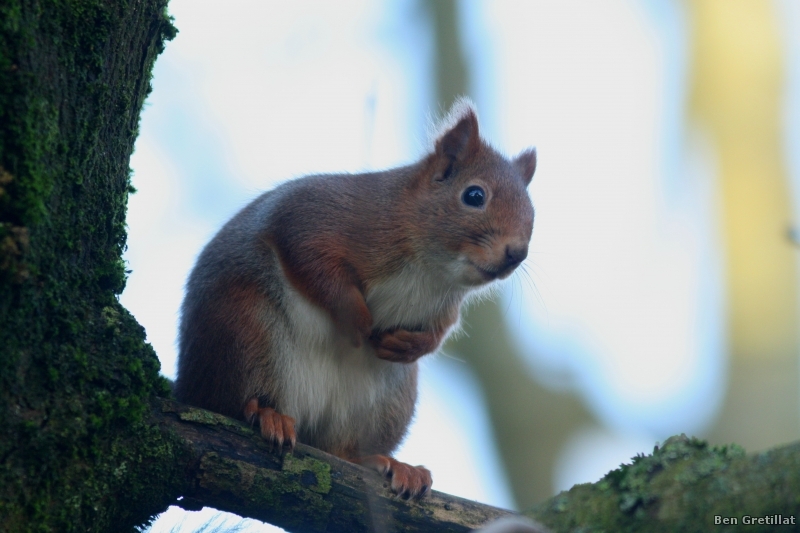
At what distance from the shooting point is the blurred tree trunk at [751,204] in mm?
7828

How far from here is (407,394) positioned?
4.34 meters

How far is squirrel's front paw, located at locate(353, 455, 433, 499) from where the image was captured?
337 centimetres

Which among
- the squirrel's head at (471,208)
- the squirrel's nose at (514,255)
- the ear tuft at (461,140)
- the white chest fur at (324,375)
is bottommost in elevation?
the white chest fur at (324,375)

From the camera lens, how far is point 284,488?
3.01 m

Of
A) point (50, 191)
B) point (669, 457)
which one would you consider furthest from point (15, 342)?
point (669, 457)

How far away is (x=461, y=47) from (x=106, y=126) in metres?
6.17

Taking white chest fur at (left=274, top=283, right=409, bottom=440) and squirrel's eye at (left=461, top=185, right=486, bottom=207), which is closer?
white chest fur at (left=274, top=283, right=409, bottom=440)

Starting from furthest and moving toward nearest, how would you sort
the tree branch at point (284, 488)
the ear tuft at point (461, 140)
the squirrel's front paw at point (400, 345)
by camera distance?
the ear tuft at point (461, 140) < the squirrel's front paw at point (400, 345) < the tree branch at point (284, 488)

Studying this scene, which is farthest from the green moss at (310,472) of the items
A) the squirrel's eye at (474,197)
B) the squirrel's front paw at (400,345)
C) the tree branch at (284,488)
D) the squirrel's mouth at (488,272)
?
the squirrel's eye at (474,197)

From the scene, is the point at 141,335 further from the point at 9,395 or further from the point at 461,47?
the point at 461,47

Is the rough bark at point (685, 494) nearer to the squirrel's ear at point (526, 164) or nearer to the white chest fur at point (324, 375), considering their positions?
the white chest fur at point (324, 375)

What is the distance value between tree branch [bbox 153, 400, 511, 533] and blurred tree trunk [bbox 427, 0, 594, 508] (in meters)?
4.34

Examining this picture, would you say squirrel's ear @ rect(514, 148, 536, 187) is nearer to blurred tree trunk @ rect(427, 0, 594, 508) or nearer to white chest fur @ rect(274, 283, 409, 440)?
white chest fur @ rect(274, 283, 409, 440)

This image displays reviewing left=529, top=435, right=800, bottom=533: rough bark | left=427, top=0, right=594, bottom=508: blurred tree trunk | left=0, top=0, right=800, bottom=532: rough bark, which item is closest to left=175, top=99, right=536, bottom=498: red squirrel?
left=0, top=0, right=800, bottom=532: rough bark
